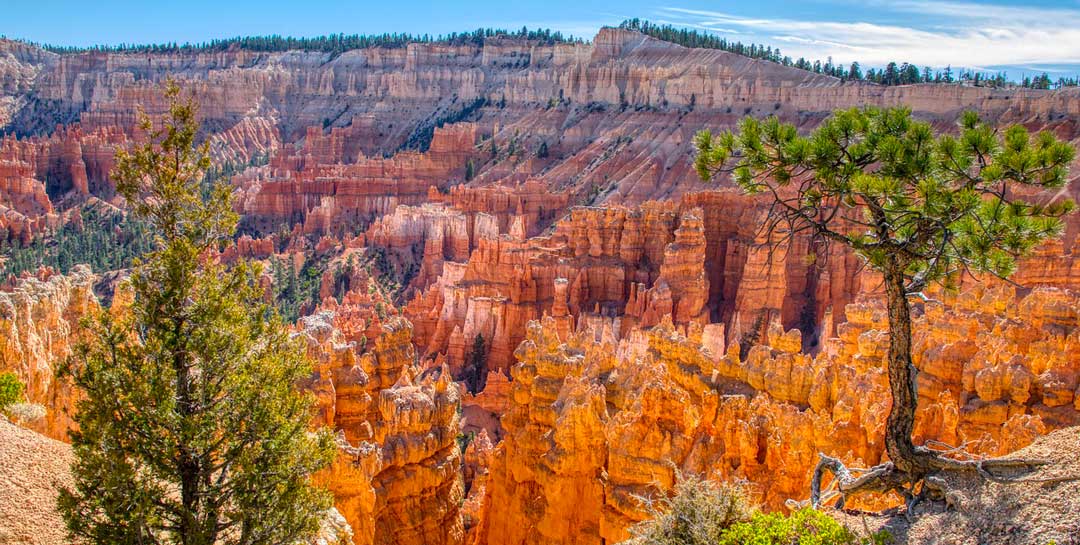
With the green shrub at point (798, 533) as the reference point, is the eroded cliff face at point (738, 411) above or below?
below

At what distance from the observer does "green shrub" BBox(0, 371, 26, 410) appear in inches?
650

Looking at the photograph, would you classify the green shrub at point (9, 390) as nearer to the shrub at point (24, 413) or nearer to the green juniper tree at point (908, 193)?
the shrub at point (24, 413)

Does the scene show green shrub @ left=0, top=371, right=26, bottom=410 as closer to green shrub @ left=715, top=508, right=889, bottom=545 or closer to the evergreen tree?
green shrub @ left=715, top=508, right=889, bottom=545

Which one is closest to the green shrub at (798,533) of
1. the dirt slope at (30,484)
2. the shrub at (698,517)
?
the shrub at (698,517)

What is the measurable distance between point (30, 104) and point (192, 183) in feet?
489

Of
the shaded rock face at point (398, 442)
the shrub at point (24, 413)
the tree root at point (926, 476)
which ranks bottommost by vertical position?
the shaded rock face at point (398, 442)

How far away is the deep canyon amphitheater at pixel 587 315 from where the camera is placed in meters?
16.6

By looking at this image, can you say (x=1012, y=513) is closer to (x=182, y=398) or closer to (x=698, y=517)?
(x=698, y=517)

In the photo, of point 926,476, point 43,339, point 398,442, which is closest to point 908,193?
point 926,476

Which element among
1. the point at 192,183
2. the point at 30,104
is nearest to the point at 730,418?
the point at 192,183

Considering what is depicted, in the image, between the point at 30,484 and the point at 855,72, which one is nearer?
the point at 30,484

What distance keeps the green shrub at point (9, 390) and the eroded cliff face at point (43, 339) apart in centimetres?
69

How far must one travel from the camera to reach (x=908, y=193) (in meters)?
10.1

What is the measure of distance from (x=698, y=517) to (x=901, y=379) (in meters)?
3.05
